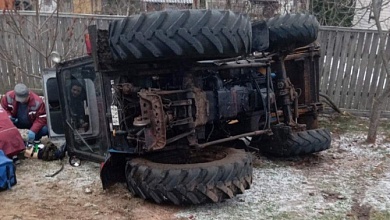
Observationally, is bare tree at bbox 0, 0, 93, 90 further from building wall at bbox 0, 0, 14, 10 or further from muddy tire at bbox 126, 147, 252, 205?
muddy tire at bbox 126, 147, 252, 205

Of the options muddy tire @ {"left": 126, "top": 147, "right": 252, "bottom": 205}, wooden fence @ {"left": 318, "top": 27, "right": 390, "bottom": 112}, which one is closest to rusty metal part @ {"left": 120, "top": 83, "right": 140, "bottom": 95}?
muddy tire @ {"left": 126, "top": 147, "right": 252, "bottom": 205}

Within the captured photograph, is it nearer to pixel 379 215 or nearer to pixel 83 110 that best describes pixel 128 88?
pixel 83 110

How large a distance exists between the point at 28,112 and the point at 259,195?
3.37 m

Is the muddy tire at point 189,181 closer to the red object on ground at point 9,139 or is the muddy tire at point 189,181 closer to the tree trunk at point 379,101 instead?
the red object on ground at point 9,139

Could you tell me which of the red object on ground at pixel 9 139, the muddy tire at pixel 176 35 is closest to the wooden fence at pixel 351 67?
the muddy tire at pixel 176 35

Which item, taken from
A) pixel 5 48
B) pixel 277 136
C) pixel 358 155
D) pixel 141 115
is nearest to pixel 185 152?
pixel 141 115

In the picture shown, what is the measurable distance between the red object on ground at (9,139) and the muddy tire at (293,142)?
2.87 metres

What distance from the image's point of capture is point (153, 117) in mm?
4094

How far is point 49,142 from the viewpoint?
234 inches

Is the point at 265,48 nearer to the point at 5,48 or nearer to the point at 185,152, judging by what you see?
the point at 185,152

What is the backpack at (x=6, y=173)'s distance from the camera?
15.3 ft

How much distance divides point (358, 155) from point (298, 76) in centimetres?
130

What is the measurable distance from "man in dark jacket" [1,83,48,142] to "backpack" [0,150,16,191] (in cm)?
131

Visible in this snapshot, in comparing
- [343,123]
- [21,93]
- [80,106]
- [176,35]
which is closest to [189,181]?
[176,35]
